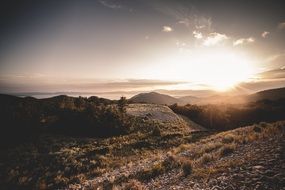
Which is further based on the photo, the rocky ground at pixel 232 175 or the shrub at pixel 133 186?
the shrub at pixel 133 186

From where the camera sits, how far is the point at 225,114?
5544 centimetres

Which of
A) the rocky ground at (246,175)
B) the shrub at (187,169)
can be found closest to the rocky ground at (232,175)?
the rocky ground at (246,175)

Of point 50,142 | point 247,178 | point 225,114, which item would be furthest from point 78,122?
point 225,114

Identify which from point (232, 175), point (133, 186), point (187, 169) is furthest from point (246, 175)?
point (133, 186)

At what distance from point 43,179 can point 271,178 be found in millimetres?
15062

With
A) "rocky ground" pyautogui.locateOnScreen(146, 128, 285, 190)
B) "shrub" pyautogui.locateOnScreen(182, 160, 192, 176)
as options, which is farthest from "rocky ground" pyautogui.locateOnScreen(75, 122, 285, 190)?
"shrub" pyautogui.locateOnScreen(182, 160, 192, 176)

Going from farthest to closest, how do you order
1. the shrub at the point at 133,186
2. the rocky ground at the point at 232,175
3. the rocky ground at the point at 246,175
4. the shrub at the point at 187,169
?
the shrub at the point at 187,169
the shrub at the point at 133,186
the rocky ground at the point at 232,175
the rocky ground at the point at 246,175

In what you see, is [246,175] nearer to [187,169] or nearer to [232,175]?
[232,175]

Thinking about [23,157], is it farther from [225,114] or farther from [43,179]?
[225,114]

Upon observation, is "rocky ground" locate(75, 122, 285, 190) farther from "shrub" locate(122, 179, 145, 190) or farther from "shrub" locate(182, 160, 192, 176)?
"shrub" locate(182, 160, 192, 176)

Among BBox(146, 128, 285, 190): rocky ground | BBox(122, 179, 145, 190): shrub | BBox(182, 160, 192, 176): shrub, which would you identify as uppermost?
BBox(146, 128, 285, 190): rocky ground

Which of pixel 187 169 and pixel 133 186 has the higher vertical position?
pixel 187 169

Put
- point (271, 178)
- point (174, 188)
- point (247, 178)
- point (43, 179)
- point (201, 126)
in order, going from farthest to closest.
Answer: point (201, 126)
point (43, 179)
point (174, 188)
point (247, 178)
point (271, 178)

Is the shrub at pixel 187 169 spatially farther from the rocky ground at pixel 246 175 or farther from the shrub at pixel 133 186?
the shrub at pixel 133 186
